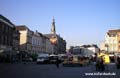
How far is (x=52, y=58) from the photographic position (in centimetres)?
5953

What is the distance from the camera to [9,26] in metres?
71.1

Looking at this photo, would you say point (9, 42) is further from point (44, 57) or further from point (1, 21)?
point (44, 57)

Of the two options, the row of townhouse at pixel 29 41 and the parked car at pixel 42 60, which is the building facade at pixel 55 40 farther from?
the parked car at pixel 42 60

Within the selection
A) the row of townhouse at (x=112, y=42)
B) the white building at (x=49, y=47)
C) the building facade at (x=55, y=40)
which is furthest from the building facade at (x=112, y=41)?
the building facade at (x=55, y=40)

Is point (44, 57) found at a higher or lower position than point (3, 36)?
lower

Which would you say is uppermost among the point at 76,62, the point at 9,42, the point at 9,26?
the point at 9,26

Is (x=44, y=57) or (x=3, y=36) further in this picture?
(x=3, y=36)

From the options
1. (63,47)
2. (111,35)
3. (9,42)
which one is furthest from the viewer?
(63,47)

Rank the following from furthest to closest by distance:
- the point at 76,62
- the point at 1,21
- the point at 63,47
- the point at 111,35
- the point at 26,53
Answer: the point at 63,47 < the point at 111,35 < the point at 26,53 < the point at 1,21 < the point at 76,62

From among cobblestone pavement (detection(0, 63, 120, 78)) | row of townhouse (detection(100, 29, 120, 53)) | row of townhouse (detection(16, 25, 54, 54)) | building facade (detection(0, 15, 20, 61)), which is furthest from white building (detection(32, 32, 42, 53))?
cobblestone pavement (detection(0, 63, 120, 78))

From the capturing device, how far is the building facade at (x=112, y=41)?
111 m

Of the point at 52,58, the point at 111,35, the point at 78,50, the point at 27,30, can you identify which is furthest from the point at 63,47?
the point at 52,58

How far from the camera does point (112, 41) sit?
373 ft

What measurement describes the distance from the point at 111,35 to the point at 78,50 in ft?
156
